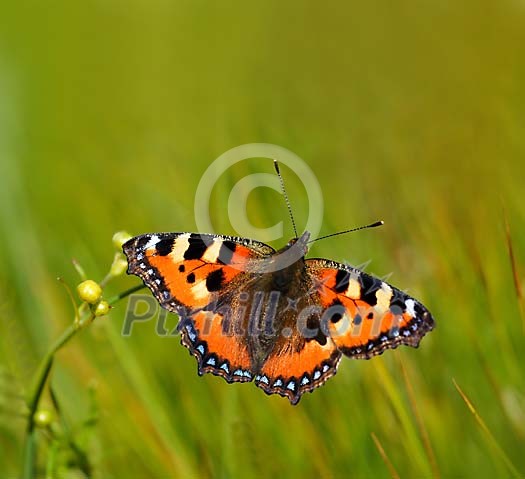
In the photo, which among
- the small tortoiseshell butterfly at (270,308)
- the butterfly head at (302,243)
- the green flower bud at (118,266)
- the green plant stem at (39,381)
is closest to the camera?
the green plant stem at (39,381)

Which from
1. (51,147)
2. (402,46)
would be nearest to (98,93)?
(51,147)

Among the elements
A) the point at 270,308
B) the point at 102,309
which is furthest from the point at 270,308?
the point at 102,309

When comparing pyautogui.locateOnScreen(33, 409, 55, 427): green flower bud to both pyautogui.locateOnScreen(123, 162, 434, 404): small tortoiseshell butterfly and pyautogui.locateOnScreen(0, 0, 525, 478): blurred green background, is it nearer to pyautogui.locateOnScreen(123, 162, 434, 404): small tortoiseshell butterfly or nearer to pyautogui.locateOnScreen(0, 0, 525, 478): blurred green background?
pyautogui.locateOnScreen(0, 0, 525, 478): blurred green background

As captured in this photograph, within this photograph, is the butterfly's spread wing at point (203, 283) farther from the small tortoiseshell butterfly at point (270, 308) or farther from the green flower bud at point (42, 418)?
the green flower bud at point (42, 418)

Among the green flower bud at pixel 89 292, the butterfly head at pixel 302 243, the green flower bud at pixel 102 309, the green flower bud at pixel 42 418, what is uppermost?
the green flower bud at pixel 89 292

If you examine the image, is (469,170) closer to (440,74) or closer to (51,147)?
(440,74)

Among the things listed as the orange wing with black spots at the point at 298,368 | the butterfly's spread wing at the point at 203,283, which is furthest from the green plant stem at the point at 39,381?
the orange wing with black spots at the point at 298,368

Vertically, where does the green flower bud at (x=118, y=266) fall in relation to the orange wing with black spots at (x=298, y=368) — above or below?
above

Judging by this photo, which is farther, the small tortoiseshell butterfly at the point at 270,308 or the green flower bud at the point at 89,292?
the small tortoiseshell butterfly at the point at 270,308
